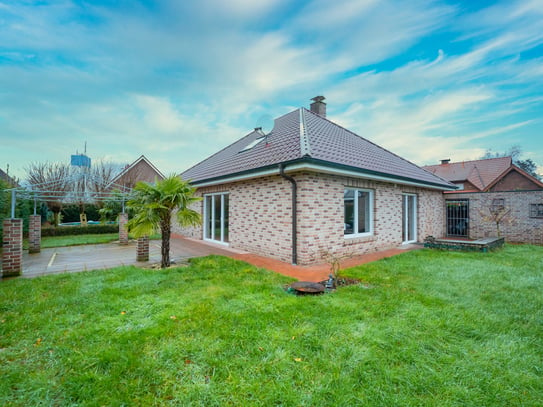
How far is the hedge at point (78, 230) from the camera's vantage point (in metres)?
14.8

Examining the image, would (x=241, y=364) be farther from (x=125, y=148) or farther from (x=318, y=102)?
(x=125, y=148)

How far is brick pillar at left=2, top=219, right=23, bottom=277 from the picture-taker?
598 centimetres

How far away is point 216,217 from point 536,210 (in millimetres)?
15543

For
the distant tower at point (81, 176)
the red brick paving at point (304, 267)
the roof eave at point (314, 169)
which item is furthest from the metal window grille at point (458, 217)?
the distant tower at point (81, 176)

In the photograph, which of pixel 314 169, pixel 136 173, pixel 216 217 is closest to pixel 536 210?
pixel 314 169

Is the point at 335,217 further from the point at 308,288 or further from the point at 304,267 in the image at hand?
the point at 308,288

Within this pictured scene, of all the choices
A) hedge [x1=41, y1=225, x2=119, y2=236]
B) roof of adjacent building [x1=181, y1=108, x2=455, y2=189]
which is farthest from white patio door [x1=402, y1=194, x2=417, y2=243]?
hedge [x1=41, y1=225, x2=119, y2=236]

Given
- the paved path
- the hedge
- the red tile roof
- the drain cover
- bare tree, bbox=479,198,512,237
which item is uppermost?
the red tile roof

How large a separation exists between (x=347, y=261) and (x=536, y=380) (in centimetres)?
525

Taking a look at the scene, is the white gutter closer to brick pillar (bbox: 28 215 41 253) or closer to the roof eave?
the roof eave

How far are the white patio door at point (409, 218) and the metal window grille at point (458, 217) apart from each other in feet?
14.0

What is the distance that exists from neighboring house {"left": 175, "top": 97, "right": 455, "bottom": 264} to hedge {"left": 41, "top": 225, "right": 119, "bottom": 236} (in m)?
8.76

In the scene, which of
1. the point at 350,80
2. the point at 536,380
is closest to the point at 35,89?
the point at 350,80

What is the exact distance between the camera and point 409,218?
462 inches
